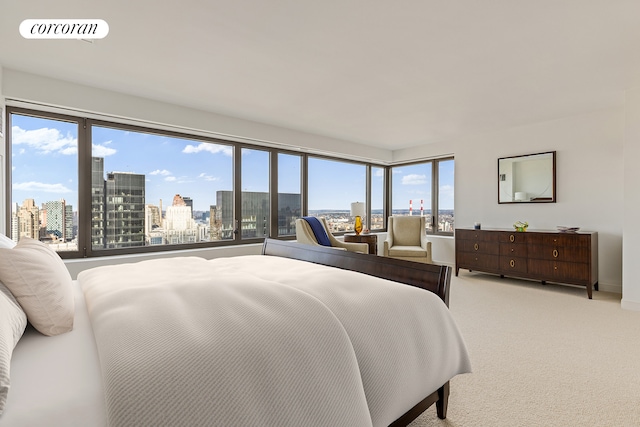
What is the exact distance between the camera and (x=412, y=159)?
21.0 ft

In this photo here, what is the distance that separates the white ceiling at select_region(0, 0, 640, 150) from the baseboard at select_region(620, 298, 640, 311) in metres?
2.28

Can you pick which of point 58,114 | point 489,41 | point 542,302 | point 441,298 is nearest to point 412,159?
point 542,302

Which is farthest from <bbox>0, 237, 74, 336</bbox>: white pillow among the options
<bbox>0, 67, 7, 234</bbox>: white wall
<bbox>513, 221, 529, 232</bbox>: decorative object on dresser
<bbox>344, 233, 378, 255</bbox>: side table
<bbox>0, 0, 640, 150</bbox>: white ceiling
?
<bbox>513, 221, 529, 232</bbox>: decorative object on dresser

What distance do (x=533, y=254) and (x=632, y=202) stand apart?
1215 millimetres

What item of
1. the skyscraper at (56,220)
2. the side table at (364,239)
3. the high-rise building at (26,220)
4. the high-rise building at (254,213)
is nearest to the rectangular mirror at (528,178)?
the side table at (364,239)

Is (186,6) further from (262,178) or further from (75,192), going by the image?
(262,178)

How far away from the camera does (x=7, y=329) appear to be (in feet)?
3.01

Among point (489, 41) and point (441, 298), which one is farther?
point (489, 41)

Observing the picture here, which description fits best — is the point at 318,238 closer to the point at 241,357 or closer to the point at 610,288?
the point at 241,357

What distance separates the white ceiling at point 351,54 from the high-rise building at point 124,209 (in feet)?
3.41

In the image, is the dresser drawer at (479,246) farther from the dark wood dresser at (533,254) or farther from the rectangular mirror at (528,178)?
the rectangular mirror at (528,178)

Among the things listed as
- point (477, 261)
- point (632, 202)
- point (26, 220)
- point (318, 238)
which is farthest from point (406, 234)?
point (26, 220)

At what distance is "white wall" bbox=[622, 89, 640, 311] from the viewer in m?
3.37

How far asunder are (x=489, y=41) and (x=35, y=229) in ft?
15.0
